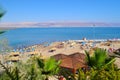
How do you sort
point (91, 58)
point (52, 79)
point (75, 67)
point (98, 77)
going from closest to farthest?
point (98, 77) → point (91, 58) → point (75, 67) → point (52, 79)

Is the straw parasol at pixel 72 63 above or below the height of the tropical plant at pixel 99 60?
below

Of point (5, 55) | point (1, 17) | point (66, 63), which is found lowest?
point (5, 55)

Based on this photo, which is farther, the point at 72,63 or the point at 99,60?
the point at 72,63

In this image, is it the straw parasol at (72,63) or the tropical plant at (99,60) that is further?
the straw parasol at (72,63)

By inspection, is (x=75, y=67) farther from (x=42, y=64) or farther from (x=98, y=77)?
(x=98, y=77)

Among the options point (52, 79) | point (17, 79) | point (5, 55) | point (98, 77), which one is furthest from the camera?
point (5, 55)

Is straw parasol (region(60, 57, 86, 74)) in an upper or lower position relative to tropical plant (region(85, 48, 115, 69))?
lower

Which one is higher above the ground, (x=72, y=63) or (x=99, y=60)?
(x=99, y=60)

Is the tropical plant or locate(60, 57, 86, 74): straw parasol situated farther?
locate(60, 57, 86, 74): straw parasol

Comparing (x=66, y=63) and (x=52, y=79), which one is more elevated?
(x=66, y=63)

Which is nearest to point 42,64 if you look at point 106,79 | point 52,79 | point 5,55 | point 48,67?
point 48,67

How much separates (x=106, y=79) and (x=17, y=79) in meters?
1.98

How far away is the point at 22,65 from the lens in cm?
1208

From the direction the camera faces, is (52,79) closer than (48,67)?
No
